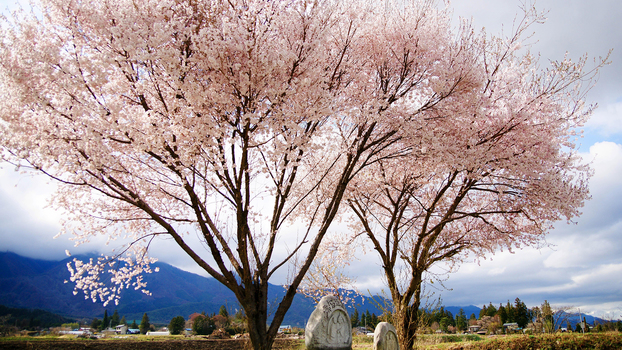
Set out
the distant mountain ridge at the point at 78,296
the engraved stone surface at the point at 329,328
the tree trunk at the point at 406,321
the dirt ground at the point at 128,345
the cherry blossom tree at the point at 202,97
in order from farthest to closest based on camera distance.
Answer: the distant mountain ridge at the point at 78,296 → the tree trunk at the point at 406,321 → the dirt ground at the point at 128,345 → the engraved stone surface at the point at 329,328 → the cherry blossom tree at the point at 202,97

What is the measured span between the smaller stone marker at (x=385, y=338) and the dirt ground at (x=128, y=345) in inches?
110

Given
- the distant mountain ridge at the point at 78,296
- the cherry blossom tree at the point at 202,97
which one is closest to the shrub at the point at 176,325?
the cherry blossom tree at the point at 202,97

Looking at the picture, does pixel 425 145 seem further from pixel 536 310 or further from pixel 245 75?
pixel 536 310

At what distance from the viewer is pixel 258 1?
196 inches

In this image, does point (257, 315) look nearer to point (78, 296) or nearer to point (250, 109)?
point (250, 109)

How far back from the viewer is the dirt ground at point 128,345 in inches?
279

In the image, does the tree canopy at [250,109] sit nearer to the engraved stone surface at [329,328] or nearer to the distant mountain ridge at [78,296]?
the engraved stone surface at [329,328]

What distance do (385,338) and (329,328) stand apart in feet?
5.77

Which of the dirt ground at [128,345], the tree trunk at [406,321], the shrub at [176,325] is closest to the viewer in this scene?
the dirt ground at [128,345]

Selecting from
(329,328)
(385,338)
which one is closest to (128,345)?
(329,328)

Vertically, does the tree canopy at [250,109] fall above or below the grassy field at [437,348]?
above

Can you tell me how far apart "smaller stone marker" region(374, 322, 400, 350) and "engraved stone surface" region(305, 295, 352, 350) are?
1.19 m

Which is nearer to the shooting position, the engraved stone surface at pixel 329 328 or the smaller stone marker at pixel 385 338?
the engraved stone surface at pixel 329 328

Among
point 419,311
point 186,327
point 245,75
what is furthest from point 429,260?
point 186,327
